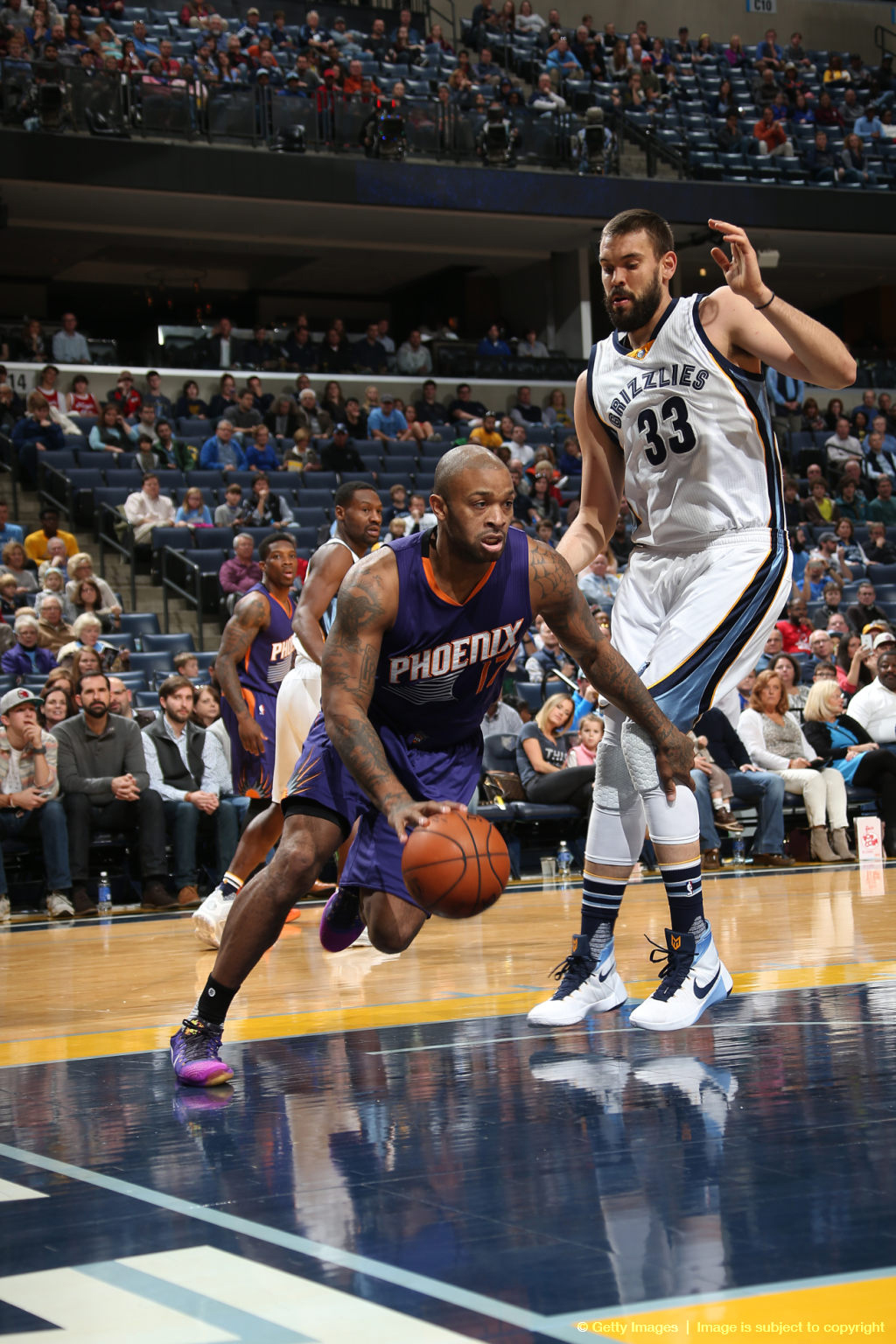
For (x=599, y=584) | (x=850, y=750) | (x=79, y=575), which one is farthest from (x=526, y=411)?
(x=850, y=750)

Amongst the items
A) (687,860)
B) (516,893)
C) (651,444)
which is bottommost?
(516,893)

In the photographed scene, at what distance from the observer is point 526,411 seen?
19422 mm

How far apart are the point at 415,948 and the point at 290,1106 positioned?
3391 millimetres

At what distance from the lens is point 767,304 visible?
4004mm

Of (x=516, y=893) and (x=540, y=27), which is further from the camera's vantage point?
(x=540, y=27)

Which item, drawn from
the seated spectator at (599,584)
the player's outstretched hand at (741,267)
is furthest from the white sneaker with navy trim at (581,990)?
the seated spectator at (599,584)

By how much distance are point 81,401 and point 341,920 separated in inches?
513

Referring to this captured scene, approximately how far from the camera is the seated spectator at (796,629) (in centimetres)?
1388

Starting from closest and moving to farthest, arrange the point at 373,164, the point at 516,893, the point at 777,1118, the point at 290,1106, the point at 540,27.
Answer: the point at 777,1118 < the point at 290,1106 < the point at 516,893 < the point at 373,164 < the point at 540,27

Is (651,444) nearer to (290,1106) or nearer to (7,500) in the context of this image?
(290,1106)

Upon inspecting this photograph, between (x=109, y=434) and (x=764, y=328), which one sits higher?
(x=109, y=434)

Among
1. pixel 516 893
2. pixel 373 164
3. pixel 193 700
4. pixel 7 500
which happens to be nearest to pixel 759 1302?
pixel 516 893

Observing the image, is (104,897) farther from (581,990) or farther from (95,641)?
(581,990)

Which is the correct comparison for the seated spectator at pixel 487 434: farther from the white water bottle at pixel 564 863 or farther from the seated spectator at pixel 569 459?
the white water bottle at pixel 564 863
